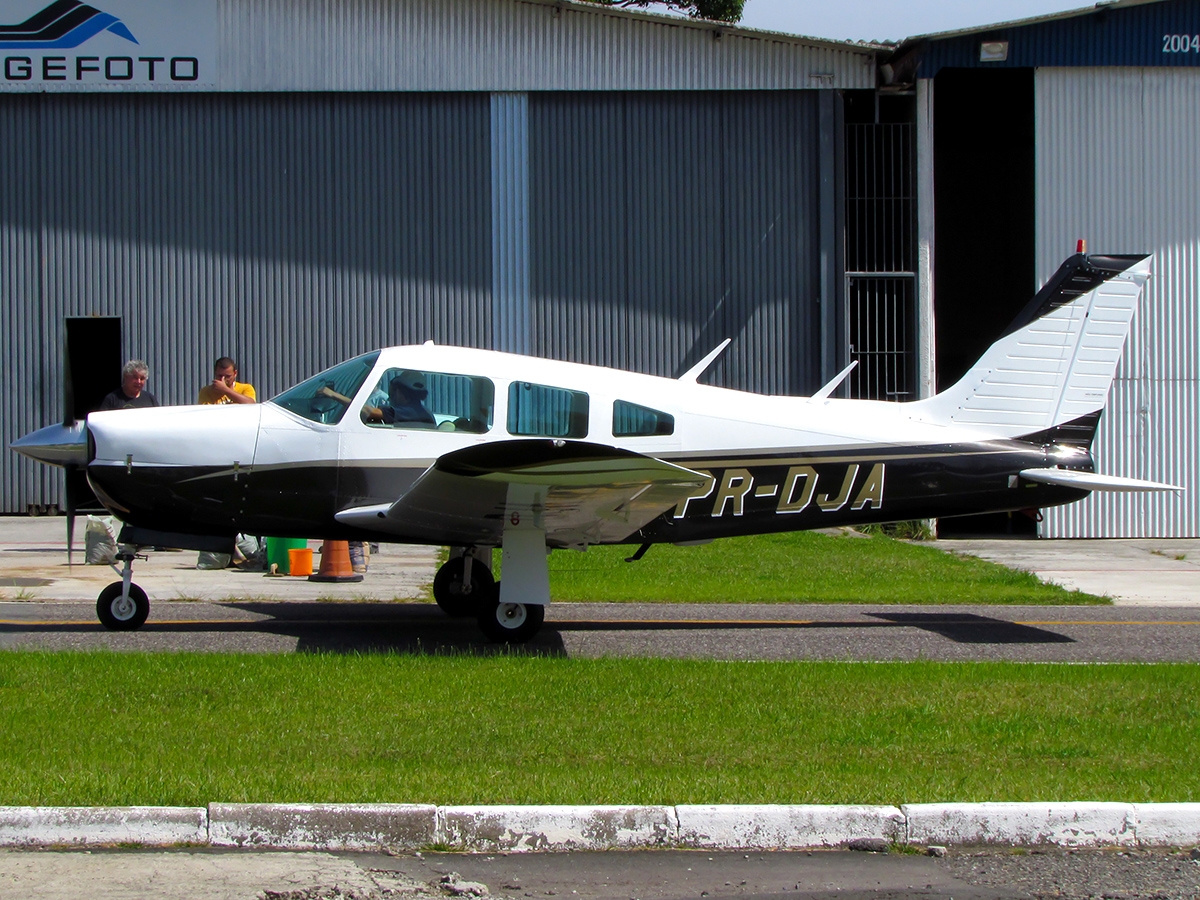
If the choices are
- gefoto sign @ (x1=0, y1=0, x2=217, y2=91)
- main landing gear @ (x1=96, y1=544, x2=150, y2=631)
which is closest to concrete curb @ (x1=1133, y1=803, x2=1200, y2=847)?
main landing gear @ (x1=96, y1=544, x2=150, y2=631)

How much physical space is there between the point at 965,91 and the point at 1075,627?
43.0 ft

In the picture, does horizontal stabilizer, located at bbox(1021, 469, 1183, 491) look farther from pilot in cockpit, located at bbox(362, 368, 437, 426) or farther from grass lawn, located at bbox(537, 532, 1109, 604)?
pilot in cockpit, located at bbox(362, 368, 437, 426)

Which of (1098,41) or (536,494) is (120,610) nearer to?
(536,494)

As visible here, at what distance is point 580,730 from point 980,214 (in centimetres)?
2061

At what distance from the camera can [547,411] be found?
8820 millimetres

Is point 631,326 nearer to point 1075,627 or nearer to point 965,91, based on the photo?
point 965,91

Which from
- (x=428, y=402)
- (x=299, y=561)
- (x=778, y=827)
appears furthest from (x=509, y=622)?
(x=299, y=561)

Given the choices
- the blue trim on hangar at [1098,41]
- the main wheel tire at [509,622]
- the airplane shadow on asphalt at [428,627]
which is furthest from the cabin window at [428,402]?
the blue trim on hangar at [1098,41]

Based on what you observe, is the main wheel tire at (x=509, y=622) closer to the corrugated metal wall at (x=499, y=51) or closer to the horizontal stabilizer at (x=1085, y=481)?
the horizontal stabilizer at (x=1085, y=481)

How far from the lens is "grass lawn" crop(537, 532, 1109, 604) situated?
11.3 metres

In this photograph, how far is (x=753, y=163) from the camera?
1866cm

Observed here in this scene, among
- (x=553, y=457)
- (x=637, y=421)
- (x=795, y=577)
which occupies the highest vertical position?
(x=637, y=421)

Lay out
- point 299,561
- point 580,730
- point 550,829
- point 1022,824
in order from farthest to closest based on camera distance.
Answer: point 299,561 → point 580,730 → point 1022,824 → point 550,829

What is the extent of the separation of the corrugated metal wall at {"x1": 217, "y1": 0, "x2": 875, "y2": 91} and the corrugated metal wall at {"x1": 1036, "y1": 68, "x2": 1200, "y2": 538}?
3.27 metres
